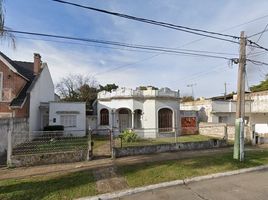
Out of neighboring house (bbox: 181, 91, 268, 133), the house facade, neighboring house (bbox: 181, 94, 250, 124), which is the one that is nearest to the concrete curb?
the house facade

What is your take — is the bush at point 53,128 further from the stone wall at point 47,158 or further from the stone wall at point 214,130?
the stone wall at point 214,130

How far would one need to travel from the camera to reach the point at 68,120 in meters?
22.3

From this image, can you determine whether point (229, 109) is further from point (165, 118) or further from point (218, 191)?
point (218, 191)

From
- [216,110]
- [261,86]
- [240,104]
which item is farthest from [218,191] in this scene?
[261,86]

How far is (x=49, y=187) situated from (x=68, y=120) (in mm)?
15310

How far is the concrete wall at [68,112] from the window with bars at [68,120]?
0.21 metres

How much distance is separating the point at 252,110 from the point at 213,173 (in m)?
25.6

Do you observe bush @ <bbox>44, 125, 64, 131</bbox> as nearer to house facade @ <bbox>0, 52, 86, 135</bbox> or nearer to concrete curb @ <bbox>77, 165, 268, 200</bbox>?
house facade @ <bbox>0, 52, 86, 135</bbox>

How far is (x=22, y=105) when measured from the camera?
17.7 meters

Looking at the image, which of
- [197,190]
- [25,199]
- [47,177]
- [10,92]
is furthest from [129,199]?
[10,92]

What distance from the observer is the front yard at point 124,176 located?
6.99m

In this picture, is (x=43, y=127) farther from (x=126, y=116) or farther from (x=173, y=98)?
(x=173, y=98)

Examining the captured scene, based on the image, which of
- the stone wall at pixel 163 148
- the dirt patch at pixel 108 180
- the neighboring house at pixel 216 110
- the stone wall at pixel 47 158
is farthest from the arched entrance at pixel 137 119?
the dirt patch at pixel 108 180

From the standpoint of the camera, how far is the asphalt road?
22.8ft
